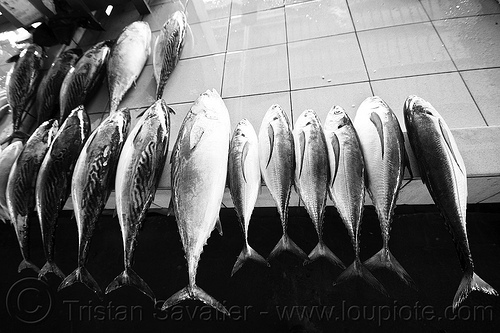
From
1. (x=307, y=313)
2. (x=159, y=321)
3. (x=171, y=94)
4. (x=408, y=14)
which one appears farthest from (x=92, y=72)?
(x=408, y=14)

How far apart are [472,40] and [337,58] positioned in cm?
106

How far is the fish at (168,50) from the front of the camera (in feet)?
7.66

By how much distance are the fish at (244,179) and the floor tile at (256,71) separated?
70 cm

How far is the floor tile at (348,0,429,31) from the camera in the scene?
8.21 ft

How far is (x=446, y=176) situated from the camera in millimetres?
1369

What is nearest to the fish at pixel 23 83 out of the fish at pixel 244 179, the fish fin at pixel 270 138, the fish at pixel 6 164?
the fish at pixel 6 164

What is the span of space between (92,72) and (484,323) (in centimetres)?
326

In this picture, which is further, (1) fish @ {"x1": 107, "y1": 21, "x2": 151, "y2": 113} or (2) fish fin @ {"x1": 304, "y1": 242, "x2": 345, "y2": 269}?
(1) fish @ {"x1": 107, "y1": 21, "x2": 151, "y2": 113}

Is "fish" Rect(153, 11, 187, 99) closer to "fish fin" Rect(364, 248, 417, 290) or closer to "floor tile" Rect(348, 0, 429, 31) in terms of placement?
"floor tile" Rect(348, 0, 429, 31)

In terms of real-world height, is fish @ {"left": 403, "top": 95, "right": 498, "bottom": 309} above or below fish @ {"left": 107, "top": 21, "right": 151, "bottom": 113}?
below

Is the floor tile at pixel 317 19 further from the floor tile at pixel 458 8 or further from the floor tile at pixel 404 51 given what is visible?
the floor tile at pixel 458 8

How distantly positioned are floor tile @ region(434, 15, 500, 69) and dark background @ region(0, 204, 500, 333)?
1.09m

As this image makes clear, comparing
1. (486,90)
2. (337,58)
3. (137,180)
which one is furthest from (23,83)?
(486,90)

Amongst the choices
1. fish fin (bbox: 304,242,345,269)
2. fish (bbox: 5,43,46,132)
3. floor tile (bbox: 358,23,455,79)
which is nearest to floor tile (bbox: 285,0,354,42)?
floor tile (bbox: 358,23,455,79)
